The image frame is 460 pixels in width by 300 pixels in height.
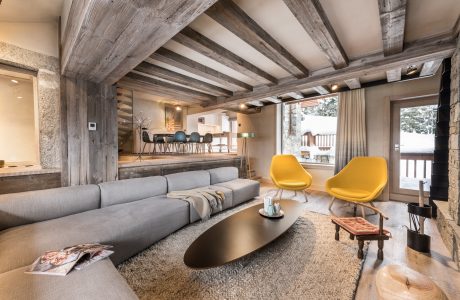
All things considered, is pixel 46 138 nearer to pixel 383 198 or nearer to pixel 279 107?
pixel 279 107

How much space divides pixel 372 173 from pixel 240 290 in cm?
323

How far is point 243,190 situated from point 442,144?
3.20 meters

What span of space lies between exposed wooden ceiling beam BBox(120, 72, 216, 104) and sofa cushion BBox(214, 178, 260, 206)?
91.0 inches

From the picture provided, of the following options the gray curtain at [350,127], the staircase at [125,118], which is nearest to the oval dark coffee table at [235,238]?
the gray curtain at [350,127]

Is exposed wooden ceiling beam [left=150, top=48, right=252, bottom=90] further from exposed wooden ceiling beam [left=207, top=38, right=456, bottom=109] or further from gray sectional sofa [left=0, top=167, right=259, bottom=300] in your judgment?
gray sectional sofa [left=0, top=167, right=259, bottom=300]

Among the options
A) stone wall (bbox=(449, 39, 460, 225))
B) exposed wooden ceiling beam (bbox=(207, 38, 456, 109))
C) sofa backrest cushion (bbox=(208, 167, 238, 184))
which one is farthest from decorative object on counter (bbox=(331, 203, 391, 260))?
sofa backrest cushion (bbox=(208, 167, 238, 184))

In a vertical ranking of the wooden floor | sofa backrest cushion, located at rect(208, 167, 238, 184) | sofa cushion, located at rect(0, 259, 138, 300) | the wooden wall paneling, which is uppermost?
the wooden wall paneling

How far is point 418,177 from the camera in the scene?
12.9 ft

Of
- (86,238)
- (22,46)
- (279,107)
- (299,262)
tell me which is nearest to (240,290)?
(299,262)

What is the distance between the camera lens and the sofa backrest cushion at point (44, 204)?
5.96ft

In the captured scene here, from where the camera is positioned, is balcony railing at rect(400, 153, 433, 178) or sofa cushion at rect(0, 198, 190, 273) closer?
sofa cushion at rect(0, 198, 190, 273)

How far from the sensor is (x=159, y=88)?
3.84 m

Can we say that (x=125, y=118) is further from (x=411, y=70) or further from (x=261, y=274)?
(x=411, y=70)

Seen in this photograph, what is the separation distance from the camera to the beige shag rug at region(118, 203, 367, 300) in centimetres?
147
